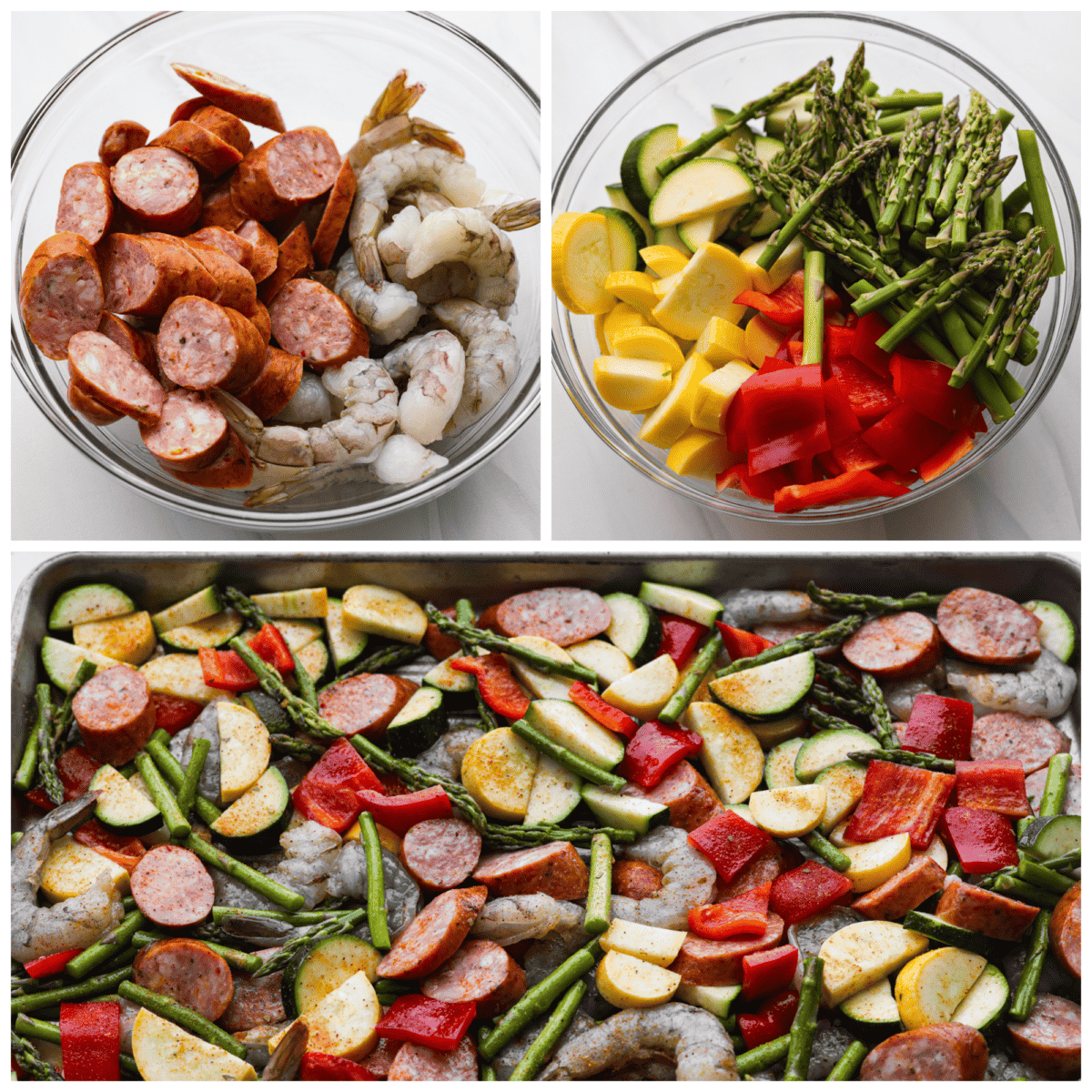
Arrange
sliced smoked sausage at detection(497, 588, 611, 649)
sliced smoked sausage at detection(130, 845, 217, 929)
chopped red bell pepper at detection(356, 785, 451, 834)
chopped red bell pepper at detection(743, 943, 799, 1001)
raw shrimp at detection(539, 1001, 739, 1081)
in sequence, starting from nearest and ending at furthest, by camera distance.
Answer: raw shrimp at detection(539, 1001, 739, 1081), chopped red bell pepper at detection(743, 943, 799, 1001), sliced smoked sausage at detection(130, 845, 217, 929), chopped red bell pepper at detection(356, 785, 451, 834), sliced smoked sausage at detection(497, 588, 611, 649)

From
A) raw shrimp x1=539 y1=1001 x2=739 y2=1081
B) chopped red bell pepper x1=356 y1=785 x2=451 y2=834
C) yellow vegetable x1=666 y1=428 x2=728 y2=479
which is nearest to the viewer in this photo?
raw shrimp x1=539 y1=1001 x2=739 y2=1081

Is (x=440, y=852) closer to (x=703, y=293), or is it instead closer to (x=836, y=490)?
(x=836, y=490)

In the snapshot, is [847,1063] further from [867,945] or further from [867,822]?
[867,822]

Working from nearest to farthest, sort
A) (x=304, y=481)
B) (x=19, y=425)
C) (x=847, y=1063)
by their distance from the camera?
(x=847, y=1063) → (x=304, y=481) → (x=19, y=425)

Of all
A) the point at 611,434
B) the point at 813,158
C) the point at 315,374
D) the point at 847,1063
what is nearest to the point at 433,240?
the point at 315,374

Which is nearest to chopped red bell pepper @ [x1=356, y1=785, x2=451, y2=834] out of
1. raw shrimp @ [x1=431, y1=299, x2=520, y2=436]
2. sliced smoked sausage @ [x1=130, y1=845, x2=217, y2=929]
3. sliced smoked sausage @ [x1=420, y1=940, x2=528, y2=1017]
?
sliced smoked sausage @ [x1=420, y1=940, x2=528, y2=1017]

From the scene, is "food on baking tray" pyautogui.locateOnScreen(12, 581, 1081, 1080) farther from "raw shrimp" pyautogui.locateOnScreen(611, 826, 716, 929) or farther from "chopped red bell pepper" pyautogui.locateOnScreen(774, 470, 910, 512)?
"chopped red bell pepper" pyautogui.locateOnScreen(774, 470, 910, 512)
